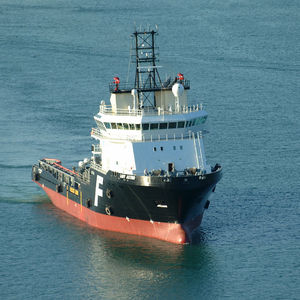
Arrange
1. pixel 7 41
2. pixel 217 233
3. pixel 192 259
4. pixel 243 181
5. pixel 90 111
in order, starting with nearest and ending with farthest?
pixel 192 259 → pixel 217 233 → pixel 243 181 → pixel 90 111 → pixel 7 41

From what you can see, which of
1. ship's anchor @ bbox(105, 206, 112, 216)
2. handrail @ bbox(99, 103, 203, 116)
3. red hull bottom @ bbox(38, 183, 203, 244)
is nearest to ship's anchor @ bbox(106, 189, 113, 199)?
ship's anchor @ bbox(105, 206, 112, 216)

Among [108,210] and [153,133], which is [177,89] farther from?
[108,210]

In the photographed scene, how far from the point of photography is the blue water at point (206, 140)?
53.9m

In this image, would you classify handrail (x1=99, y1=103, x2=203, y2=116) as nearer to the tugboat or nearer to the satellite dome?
the tugboat

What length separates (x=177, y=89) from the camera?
59.8 m

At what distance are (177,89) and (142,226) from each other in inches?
387

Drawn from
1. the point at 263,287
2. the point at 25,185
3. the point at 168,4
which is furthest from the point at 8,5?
the point at 263,287

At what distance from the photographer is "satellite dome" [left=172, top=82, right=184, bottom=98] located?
59787 millimetres

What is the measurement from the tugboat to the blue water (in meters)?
1.63

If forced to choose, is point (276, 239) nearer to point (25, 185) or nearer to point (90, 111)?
point (25, 185)

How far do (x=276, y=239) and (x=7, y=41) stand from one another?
86.5 m

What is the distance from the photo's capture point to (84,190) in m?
Answer: 64.2

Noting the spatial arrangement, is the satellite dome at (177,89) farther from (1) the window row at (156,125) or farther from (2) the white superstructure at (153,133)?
(1) the window row at (156,125)

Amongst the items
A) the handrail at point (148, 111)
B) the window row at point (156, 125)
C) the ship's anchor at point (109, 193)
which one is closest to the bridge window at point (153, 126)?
the window row at point (156, 125)
